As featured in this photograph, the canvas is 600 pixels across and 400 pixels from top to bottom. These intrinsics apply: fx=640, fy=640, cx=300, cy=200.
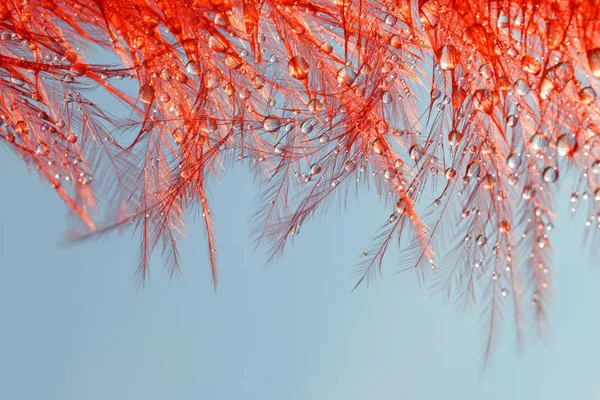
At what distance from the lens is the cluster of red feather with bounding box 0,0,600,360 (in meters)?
0.90

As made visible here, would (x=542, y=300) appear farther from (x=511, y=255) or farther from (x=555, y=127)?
(x=555, y=127)

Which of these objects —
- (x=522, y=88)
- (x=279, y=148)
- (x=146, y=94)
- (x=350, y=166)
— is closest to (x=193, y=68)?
(x=146, y=94)

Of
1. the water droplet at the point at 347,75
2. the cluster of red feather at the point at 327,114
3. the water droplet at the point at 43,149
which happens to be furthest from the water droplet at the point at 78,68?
the water droplet at the point at 347,75

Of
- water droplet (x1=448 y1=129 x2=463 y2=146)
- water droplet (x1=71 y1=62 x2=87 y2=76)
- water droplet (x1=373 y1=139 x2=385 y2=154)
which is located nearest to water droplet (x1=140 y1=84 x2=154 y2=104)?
→ water droplet (x1=71 y1=62 x2=87 y2=76)

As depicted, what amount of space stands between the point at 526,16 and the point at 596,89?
14cm

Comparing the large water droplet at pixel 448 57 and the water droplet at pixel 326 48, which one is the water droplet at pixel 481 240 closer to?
the large water droplet at pixel 448 57

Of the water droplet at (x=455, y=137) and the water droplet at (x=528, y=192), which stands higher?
the water droplet at (x=455, y=137)

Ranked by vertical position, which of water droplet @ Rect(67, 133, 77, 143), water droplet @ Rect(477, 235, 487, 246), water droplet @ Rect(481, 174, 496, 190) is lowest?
water droplet @ Rect(477, 235, 487, 246)

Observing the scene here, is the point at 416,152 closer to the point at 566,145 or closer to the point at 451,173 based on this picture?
the point at 451,173

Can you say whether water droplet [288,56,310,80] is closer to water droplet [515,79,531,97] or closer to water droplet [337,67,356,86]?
water droplet [337,67,356,86]

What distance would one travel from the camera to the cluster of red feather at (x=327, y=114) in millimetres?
898

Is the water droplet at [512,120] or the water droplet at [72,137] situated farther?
the water droplet at [72,137]

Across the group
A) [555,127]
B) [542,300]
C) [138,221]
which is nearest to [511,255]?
[542,300]

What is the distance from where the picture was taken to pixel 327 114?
3.28ft
